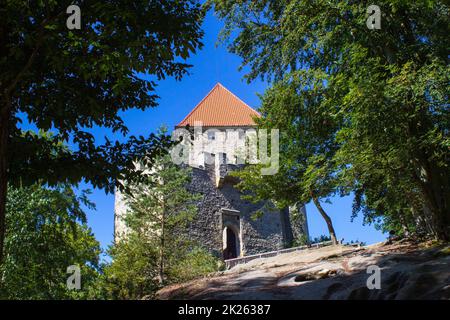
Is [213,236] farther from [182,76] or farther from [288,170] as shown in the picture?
[182,76]

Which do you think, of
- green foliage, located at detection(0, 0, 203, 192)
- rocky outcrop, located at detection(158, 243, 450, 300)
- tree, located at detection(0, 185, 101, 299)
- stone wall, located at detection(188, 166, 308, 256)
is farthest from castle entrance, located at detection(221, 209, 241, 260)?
green foliage, located at detection(0, 0, 203, 192)

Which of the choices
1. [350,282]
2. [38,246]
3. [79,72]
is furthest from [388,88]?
[38,246]

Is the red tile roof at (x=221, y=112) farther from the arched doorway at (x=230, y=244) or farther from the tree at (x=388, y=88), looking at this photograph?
the tree at (x=388, y=88)

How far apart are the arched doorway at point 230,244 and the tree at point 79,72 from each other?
21.7 m

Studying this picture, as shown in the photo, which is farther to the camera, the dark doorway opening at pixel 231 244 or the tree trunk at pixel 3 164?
the dark doorway opening at pixel 231 244

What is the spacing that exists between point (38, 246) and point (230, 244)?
647 inches

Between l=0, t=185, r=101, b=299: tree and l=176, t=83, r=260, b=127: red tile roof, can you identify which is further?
l=176, t=83, r=260, b=127: red tile roof

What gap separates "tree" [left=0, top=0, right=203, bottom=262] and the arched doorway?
21.7 metres

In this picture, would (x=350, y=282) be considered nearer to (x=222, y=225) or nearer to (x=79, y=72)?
(x=79, y=72)

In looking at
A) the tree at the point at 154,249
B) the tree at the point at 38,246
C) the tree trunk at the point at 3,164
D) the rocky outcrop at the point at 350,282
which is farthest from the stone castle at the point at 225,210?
the tree trunk at the point at 3,164

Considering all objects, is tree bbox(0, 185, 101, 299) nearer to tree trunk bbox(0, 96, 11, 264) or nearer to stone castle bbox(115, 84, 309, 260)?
tree trunk bbox(0, 96, 11, 264)

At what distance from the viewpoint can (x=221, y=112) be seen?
35625mm

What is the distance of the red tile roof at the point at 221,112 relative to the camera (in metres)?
34.1

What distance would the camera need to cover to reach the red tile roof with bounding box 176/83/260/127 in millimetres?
34062
